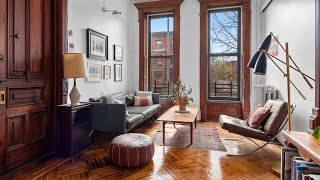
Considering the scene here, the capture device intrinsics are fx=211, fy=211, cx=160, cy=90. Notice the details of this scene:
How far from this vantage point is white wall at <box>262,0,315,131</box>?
2.60 meters

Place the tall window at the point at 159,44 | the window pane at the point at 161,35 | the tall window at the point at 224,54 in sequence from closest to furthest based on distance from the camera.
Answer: the tall window at the point at 224,54 → the window pane at the point at 161,35 → the tall window at the point at 159,44

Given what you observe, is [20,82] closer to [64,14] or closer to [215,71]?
[64,14]

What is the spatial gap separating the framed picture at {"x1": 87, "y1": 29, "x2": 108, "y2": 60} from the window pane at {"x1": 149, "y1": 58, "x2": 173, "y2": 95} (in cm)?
170

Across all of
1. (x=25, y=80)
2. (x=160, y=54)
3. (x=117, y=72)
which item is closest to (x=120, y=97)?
(x=117, y=72)

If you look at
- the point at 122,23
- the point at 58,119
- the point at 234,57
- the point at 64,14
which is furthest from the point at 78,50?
the point at 234,57

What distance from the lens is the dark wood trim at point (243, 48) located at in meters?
5.27

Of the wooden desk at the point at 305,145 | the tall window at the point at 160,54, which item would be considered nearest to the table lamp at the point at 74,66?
the wooden desk at the point at 305,145

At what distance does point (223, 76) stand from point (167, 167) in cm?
372

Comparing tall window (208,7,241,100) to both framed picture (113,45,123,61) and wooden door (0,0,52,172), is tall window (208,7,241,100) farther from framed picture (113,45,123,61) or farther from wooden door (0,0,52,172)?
wooden door (0,0,52,172)

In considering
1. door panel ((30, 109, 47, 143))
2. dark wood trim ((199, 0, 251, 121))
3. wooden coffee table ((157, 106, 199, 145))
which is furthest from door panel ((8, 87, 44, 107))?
dark wood trim ((199, 0, 251, 121))

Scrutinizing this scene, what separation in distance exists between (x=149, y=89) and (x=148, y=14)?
2.15 metres

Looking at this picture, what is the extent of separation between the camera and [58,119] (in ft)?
10.0

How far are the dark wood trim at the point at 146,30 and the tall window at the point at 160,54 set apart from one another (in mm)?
171

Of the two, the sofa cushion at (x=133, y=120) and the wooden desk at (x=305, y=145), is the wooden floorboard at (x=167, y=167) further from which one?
the wooden desk at (x=305, y=145)
